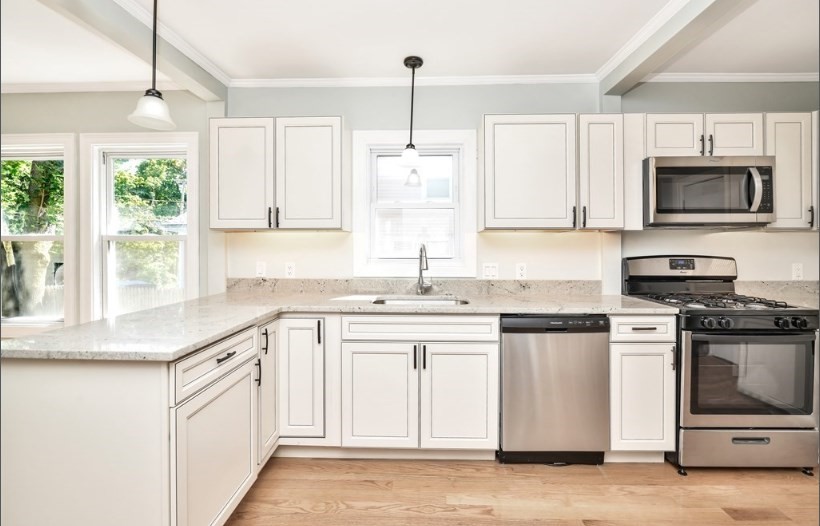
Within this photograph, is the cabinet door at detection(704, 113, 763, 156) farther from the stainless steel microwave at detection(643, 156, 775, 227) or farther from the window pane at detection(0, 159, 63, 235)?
the window pane at detection(0, 159, 63, 235)

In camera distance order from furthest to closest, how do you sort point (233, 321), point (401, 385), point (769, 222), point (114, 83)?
point (114, 83) → point (769, 222) → point (401, 385) → point (233, 321)

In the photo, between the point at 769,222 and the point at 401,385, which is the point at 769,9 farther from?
the point at 401,385

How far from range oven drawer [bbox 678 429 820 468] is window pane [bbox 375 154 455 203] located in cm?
209

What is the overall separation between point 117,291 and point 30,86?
62.7 inches

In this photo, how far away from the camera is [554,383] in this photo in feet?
7.78

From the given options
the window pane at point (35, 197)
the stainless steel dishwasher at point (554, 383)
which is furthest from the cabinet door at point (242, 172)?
the stainless steel dishwasher at point (554, 383)

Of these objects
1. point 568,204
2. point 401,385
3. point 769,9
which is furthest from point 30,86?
A: point 769,9

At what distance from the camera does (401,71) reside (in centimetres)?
290

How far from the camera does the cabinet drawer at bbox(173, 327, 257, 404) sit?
58.8 inches

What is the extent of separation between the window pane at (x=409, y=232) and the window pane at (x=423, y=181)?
9 cm

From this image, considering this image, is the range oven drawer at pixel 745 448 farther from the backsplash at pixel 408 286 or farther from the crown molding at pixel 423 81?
the crown molding at pixel 423 81

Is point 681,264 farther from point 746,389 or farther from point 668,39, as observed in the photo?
point 668,39

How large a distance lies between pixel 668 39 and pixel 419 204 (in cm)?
172

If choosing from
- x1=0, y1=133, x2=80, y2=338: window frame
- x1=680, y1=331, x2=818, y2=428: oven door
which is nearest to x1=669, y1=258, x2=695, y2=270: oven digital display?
x1=680, y1=331, x2=818, y2=428: oven door
